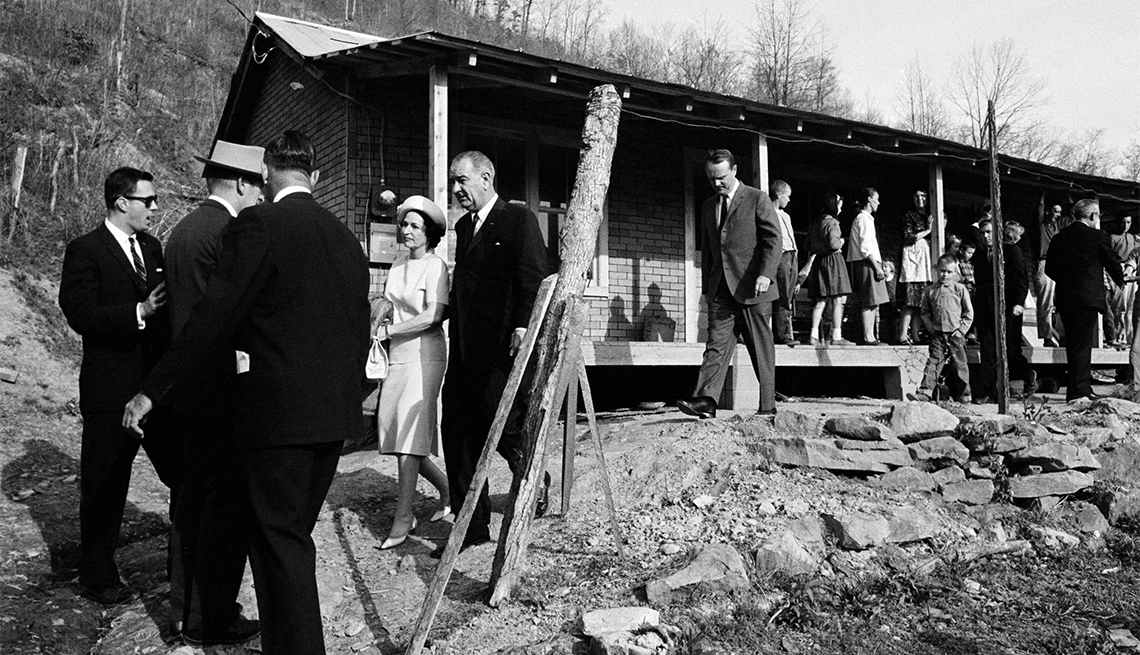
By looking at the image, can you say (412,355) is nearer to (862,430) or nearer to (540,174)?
(862,430)

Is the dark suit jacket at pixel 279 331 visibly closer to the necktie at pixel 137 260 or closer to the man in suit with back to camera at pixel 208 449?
the man in suit with back to camera at pixel 208 449

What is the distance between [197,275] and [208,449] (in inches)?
29.9

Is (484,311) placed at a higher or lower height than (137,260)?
lower

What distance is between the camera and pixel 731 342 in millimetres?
6273

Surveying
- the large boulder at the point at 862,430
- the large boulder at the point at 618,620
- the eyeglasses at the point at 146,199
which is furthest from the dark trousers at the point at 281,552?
the large boulder at the point at 862,430

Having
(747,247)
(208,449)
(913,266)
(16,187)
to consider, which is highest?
(16,187)

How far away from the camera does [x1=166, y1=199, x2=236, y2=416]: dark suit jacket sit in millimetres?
3654

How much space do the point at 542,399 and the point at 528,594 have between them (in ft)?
2.84

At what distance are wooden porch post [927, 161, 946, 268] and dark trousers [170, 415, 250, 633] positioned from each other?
9.90 meters

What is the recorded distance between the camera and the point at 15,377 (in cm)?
960

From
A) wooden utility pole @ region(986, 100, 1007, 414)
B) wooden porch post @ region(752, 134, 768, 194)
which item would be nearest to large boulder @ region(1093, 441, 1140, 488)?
wooden utility pole @ region(986, 100, 1007, 414)

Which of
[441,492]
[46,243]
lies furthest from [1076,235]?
[46,243]

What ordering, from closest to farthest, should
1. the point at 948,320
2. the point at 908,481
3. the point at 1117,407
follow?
the point at 908,481
the point at 1117,407
the point at 948,320

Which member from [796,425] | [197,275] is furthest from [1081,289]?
[197,275]
